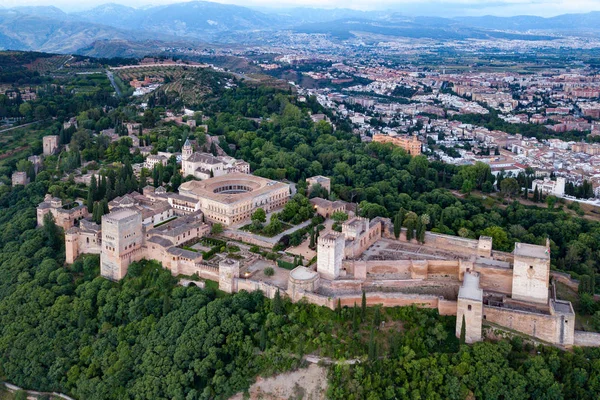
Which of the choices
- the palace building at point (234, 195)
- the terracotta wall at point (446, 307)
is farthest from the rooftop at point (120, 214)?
the terracotta wall at point (446, 307)

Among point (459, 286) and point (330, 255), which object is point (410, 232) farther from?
point (330, 255)

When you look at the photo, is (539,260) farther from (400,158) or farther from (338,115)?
(338,115)

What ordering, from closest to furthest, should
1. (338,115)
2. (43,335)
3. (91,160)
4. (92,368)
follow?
(92,368), (43,335), (91,160), (338,115)

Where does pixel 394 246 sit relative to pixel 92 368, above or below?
above

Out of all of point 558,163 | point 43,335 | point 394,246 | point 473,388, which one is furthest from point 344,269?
point 558,163

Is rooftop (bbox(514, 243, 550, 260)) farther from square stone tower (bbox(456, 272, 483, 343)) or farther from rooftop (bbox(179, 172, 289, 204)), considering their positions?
rooftop (bbox(179, 172, 289, 204))

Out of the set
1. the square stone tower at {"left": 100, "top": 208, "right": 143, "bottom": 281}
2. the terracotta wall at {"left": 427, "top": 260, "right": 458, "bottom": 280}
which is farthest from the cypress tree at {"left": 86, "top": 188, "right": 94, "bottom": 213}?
the terracotta wall at {"left": 427, "top": 260, "right": 458, "bottom": 280}
